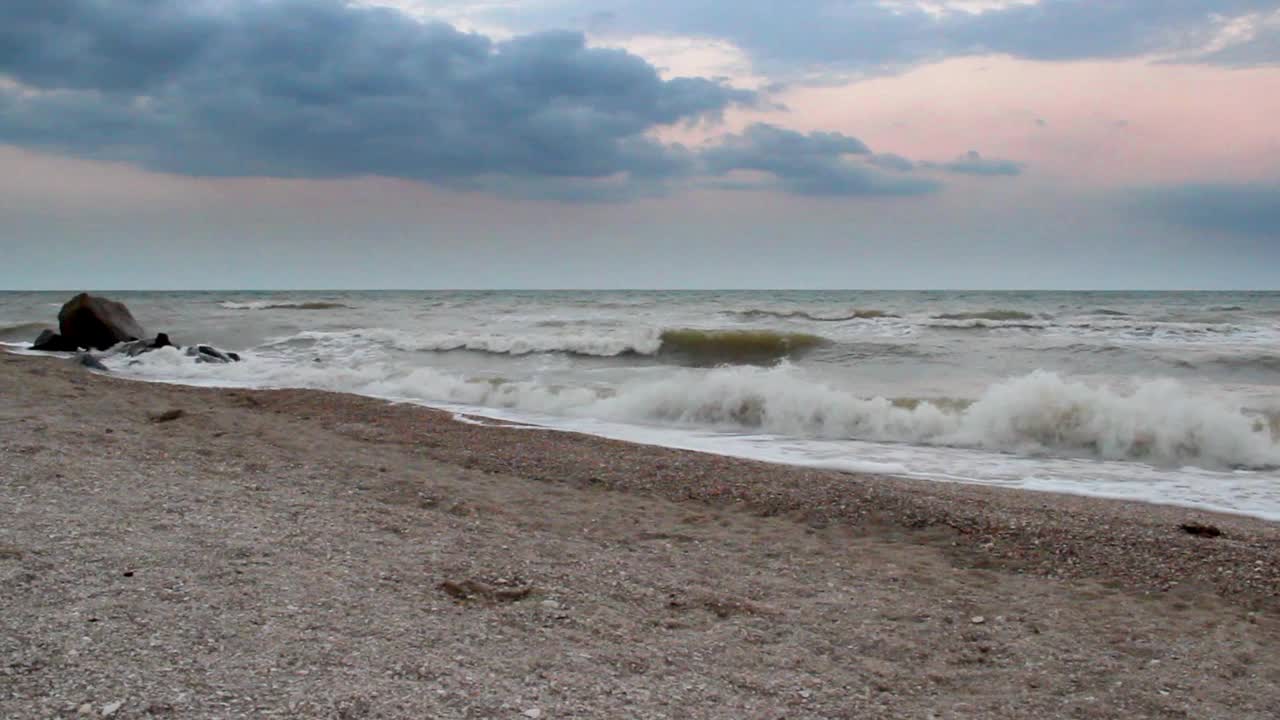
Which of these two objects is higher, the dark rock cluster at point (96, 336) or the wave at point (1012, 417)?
the dark rock cluster at point (96, 336)

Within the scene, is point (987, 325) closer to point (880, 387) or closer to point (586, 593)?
point (880, 387)

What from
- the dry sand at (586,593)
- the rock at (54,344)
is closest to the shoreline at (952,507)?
the dry sand at (586,593)

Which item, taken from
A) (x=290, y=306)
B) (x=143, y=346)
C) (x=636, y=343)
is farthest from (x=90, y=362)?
(x=290, y=306)

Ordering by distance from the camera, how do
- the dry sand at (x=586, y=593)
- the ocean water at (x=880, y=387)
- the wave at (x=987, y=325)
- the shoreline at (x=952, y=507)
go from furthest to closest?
the wave at (x=987, y=325)
the ocean water at (x=880, y=387)
the shoreline at (x=952, y=507)
the dry sand at (x=586, y=593)

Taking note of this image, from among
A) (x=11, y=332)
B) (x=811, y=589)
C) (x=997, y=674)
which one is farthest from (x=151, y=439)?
(x=11, y=332)

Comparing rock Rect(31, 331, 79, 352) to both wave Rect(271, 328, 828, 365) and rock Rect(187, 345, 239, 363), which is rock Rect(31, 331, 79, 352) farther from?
wave Rect(271, 328, 828, 365)

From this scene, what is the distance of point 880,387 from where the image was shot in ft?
43.4

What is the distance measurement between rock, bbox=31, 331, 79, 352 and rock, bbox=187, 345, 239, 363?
2.43 metres

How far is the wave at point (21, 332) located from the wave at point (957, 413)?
14013 mm

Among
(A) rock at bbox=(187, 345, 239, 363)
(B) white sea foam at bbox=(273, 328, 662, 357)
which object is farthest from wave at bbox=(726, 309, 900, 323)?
(A) rock at bbox=(187, 345, 239, 363)

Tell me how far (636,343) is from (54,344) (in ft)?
36.9

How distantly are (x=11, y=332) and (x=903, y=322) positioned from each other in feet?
79.7

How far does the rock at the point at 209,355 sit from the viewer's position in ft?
51.1

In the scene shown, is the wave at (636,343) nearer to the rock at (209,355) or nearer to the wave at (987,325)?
the rock at (209,355)
